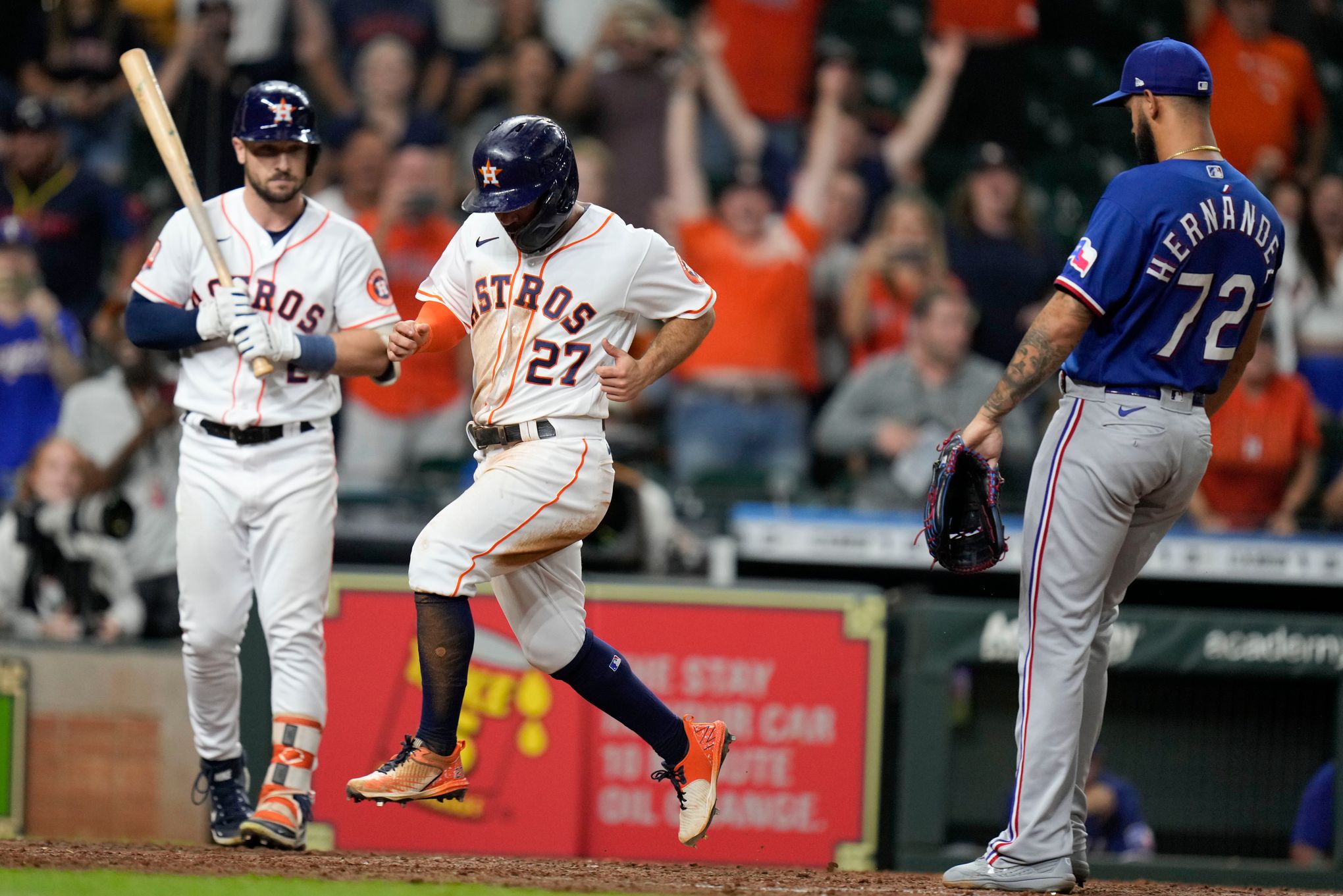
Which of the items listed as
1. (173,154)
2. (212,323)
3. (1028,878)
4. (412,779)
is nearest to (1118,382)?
(1028,878)

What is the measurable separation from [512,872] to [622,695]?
1.74ft

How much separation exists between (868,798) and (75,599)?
3.43 m

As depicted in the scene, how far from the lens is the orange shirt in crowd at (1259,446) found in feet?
25.3

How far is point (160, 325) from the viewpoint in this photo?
4555 millimetres

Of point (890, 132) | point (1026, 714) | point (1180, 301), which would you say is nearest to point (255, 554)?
point (1026, 714)

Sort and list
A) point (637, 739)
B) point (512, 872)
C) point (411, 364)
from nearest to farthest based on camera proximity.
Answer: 1. point (512, 872)
2. point (637, 739)
3. point (411, 364)

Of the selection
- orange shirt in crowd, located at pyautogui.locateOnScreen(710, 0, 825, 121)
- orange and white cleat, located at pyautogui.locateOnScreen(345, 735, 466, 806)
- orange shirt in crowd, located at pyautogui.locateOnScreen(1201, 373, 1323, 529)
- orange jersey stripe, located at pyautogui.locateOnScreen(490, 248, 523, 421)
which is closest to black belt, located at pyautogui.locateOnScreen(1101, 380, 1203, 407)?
orange jersey stripe, located at pyautogui.locateOnScreen(490, 248, 523, 421)

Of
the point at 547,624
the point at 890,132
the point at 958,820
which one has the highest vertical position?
the point at 890,132

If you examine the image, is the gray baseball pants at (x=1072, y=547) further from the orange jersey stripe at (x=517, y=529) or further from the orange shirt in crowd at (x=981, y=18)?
the orange shirt in crowd at (x=981, y=18)

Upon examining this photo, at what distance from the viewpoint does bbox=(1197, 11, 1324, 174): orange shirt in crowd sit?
8.88 m

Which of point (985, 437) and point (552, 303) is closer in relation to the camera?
point (985, 437)

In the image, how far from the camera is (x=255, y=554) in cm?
461

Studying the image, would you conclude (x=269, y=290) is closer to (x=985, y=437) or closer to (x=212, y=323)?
(x=212, y=323)

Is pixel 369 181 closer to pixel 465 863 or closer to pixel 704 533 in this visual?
pixel 704 533
